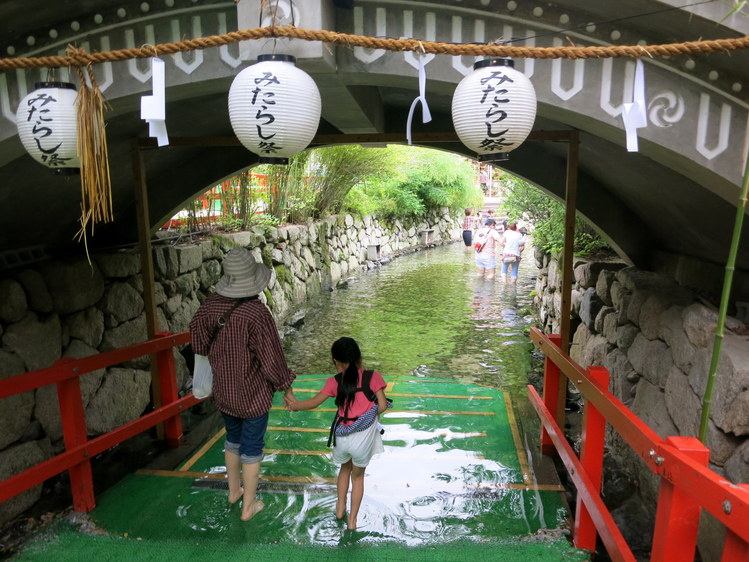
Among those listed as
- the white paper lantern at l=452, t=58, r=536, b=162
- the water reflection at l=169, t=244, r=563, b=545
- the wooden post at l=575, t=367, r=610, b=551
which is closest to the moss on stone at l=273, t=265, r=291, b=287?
the water reflection at l=169, t=244, r=563, b=545

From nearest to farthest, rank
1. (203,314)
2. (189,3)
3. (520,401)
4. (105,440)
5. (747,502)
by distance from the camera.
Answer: (747,502)
(189,3)
(203,314)
(105,440)
(520,401)

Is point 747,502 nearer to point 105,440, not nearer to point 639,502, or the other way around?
point 639,502

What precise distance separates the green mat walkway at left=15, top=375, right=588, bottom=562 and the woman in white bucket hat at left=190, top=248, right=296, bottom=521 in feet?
1.26

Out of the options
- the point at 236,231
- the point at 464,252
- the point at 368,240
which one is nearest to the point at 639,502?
the point at 236,231

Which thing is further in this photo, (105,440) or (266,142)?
(105,440)

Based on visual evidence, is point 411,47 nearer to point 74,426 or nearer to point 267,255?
point 74,426

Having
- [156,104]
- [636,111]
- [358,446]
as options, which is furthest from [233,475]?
[636,111]

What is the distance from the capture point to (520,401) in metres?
5.24

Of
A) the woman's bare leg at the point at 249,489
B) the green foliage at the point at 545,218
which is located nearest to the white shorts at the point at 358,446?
the woman's bare leg at the point at 249,489

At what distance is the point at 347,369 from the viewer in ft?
8.73

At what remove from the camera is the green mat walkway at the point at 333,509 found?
268 cm

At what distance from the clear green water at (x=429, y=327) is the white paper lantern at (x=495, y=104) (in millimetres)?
4159

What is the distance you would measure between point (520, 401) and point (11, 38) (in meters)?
4.88

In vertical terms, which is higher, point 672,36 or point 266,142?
point 672,36
